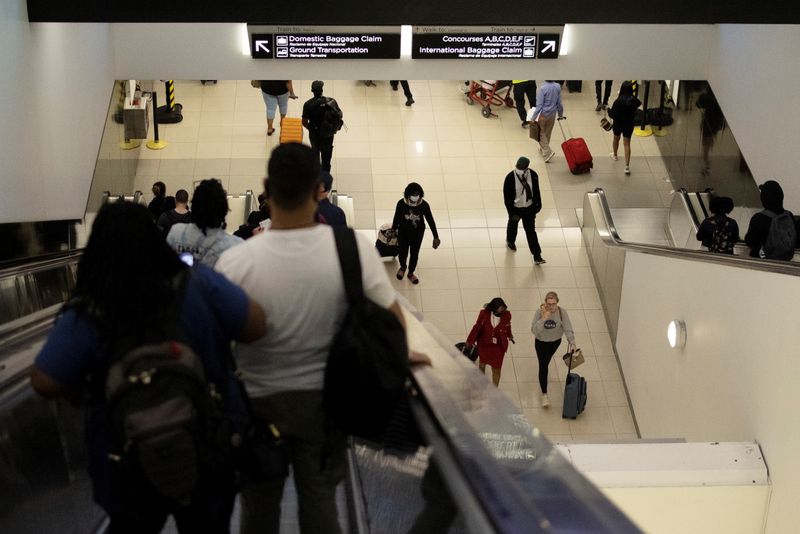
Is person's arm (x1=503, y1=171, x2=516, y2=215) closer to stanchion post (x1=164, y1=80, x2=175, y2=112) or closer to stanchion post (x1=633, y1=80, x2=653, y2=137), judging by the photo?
stanchion post (x1=633, y1=80, x2=653, y2=137)

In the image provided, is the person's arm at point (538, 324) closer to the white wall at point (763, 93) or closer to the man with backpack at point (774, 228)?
the man with backpack at point (774, 228)

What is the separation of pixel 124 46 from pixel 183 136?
3.36m

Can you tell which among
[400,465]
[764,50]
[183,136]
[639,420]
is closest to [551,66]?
[764,50]

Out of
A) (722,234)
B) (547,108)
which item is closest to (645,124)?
(547,108)

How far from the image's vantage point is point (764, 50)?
12.3 m

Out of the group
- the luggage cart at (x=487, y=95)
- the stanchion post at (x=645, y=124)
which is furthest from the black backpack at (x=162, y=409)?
the luggage cart at (x=487, y=95)

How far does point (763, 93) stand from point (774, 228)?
3205mm

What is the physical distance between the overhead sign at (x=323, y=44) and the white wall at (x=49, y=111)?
182 centimetres

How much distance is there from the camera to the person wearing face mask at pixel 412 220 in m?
12.3

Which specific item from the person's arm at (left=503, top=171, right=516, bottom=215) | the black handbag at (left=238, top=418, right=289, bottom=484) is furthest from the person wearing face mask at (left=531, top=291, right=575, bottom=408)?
the black handbag at (left=238, top=418, right=289, bottom=484)

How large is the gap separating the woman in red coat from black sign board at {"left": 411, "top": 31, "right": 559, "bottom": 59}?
2955mm

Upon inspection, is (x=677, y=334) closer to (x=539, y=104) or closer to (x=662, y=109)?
(x=539, y=104)

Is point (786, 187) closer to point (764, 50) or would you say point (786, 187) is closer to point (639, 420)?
point (764, 50)

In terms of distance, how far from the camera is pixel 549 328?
35.1 ft
